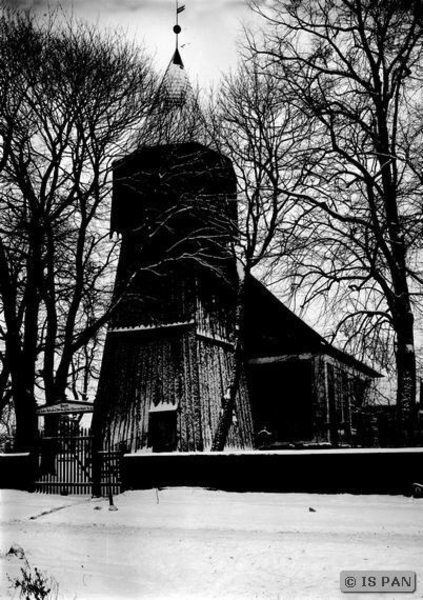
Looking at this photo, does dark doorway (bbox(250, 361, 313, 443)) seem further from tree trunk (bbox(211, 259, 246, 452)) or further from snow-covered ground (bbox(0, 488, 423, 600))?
snow-covered ground (bbox(0, 488, 423, 600))

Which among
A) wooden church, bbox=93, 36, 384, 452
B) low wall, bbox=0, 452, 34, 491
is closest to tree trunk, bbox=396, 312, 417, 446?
wooden church, bbox=93, 36, 384, 452

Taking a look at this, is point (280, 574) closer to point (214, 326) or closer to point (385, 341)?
point (385, 341)

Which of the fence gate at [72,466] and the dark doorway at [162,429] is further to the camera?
the dark doorway at [162,429]

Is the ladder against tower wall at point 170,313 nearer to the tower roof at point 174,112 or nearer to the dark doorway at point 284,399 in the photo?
the tower roof at point 174,112

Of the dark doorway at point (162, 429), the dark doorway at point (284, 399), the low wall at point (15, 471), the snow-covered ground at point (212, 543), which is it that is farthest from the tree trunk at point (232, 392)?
the low wall at point (15, 471)

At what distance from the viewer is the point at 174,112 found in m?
23.6

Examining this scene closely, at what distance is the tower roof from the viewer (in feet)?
70.4

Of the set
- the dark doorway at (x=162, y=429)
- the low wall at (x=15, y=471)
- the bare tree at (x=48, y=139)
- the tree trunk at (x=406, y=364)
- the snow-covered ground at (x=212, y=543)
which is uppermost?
the bare tree at (x=48, y=139)

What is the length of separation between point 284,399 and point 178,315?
6.69 metres

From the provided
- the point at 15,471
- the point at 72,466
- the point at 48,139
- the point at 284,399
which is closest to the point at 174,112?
the point at 48,139

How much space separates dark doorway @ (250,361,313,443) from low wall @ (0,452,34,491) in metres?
11.5

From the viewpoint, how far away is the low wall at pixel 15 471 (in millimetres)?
18891

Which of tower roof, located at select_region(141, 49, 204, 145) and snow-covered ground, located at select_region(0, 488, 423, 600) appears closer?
snow-covered ground, located at select_region(0, 488, 423, 600)

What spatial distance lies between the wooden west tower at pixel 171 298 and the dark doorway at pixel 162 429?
0.11ft
